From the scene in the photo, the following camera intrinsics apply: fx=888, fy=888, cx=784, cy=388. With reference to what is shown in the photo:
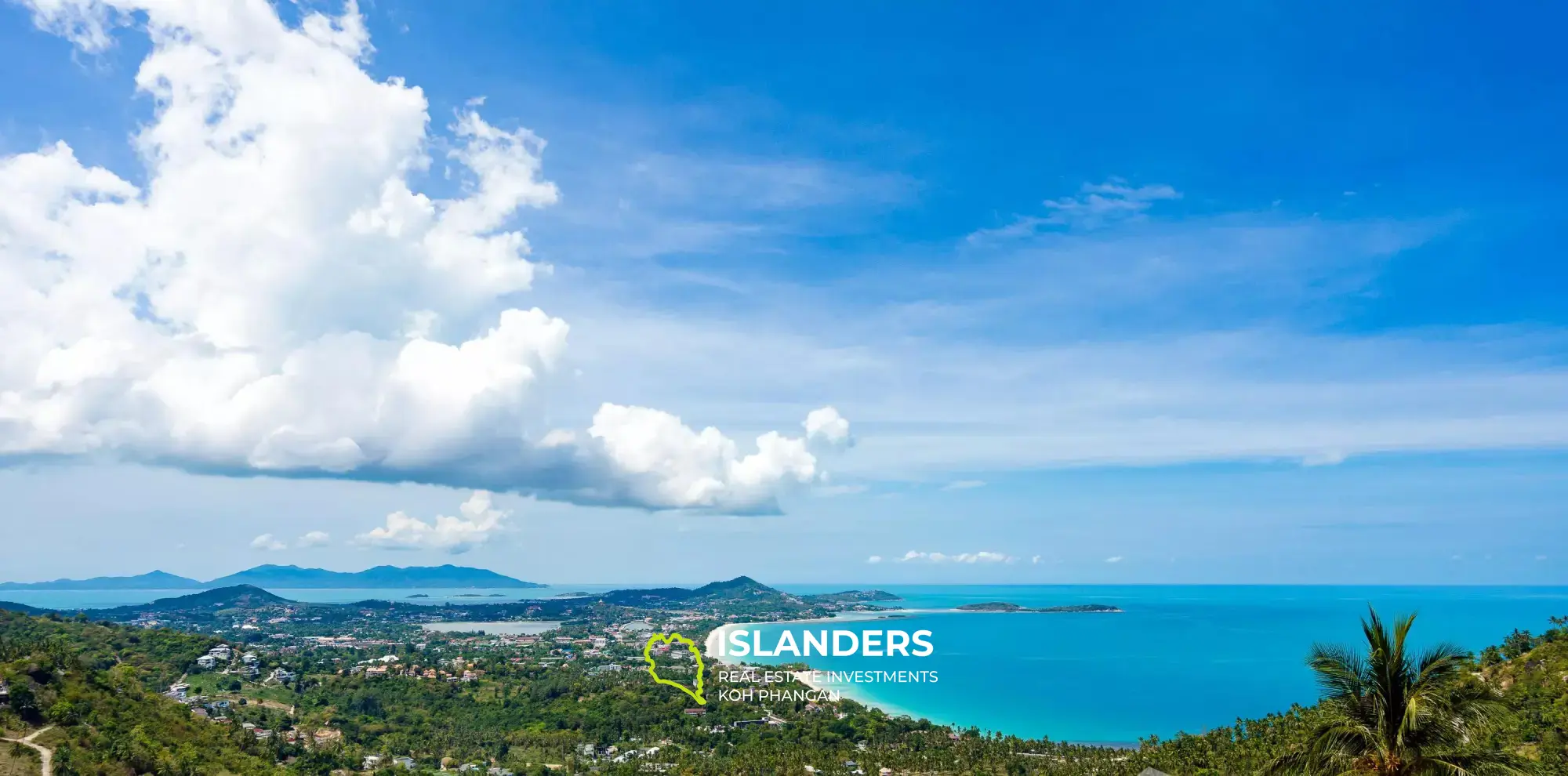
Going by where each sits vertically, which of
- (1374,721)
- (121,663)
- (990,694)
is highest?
(1374,721)

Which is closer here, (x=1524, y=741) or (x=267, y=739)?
(x=1524, y=741)

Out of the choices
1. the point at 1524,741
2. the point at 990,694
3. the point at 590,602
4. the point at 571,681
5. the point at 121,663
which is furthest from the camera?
the point at 590,602

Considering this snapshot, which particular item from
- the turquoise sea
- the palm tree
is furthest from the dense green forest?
the turquoise sea

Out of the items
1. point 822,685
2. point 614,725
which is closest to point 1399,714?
point 614,725

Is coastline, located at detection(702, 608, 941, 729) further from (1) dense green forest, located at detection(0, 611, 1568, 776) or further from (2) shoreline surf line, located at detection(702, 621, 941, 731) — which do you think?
(1) dense green forest, located at detection(0, 611, 1568, 776)

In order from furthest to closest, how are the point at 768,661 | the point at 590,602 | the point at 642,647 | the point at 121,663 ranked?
1. the point at 590,602
2. the point at 642,647
3. the point at 768,661
4. the point at 121,663

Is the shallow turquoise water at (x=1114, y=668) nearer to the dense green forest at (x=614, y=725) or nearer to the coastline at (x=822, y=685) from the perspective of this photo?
the coastline at (x=822, y=685)

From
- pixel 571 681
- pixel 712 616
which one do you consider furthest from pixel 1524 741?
pixel 712 616

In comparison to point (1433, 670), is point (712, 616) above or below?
below

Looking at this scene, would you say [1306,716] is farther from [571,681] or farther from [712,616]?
[712,616]
